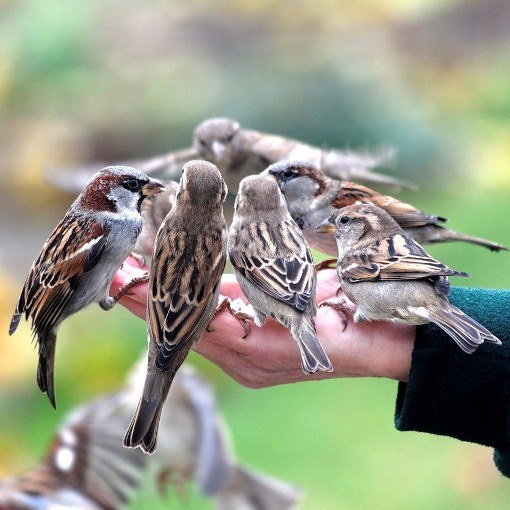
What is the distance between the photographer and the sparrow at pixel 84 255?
2.36 m

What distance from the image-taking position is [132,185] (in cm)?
246

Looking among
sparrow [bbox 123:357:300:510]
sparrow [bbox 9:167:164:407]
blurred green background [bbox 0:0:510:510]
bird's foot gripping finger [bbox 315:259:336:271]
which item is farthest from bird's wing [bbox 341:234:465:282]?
blurred green background [bbox 0:0:510:510]

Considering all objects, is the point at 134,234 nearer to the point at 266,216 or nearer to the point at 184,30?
the point at 266,216

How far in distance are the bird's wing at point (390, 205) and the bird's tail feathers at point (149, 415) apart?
0.99m

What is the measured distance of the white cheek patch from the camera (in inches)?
139

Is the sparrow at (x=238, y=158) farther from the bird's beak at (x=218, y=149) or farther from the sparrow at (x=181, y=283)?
the sparrow at (x=181, y=283)

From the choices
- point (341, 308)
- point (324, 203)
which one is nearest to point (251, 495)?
point (324, 203)

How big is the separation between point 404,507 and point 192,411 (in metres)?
1.22

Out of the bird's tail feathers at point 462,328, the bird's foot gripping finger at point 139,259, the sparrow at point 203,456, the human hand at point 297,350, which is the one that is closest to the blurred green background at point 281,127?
the sparrow at point 203,456

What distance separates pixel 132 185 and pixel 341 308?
60cm

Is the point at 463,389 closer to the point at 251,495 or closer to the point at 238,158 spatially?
the point at 238,158

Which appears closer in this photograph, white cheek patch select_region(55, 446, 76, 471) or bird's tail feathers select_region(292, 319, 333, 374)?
bird's tail feathers select_region(292, 319, 333, 374)

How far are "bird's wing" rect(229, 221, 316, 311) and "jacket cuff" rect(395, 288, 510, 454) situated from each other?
0.29 meters

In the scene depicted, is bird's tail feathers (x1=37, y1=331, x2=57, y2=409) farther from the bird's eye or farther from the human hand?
the bird's eye
